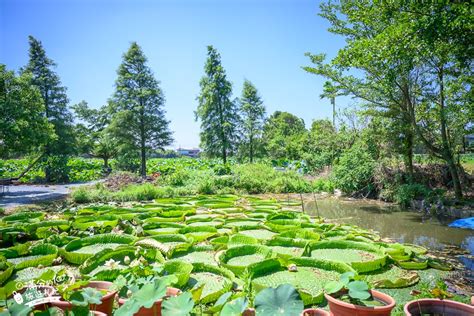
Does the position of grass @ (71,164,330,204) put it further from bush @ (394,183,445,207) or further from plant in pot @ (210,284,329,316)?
plant in pot @ (210,284,329,316)

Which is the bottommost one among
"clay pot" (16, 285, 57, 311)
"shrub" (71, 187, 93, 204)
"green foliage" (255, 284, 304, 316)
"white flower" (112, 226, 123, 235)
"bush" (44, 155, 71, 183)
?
"white flower" (112, 226, 123, 235)

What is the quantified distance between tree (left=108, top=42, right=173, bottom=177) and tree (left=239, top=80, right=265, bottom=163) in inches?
282

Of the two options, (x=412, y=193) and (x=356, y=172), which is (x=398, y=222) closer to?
(x=412, y=193)

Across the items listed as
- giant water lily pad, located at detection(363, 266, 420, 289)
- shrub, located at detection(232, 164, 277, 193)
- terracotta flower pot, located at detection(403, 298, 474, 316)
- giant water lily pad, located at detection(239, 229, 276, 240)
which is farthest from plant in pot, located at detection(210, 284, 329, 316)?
shrub, located at detection(232, 164, 277, 193)

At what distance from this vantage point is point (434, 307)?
7.48ft

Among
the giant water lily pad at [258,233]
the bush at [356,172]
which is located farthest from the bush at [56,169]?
the giant water lily pad at [258,233]

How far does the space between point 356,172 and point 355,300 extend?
1109 cm

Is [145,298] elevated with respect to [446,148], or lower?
lower

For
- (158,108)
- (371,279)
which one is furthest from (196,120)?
(371,279)

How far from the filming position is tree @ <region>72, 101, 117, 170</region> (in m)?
20.0

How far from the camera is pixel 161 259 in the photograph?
14.0ft

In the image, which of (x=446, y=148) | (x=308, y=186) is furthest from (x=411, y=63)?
(x=308, y=186)

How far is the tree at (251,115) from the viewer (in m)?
24.5

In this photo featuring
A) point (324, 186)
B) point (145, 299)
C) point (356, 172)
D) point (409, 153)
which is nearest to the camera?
point (145, 299)
